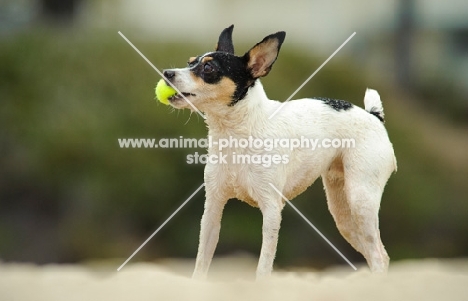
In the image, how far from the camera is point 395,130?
8.05 metres

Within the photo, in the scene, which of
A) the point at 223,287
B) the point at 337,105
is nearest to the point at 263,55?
the point at 337,105

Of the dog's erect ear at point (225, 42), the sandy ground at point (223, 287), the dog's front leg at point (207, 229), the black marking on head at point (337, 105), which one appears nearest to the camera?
the sandy ground at point (223, 287)

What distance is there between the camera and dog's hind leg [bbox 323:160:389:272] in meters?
4.66

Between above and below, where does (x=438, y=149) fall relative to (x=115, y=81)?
below

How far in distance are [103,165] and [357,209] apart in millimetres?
3286

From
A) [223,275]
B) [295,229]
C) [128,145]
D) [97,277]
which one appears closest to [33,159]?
[128,145]

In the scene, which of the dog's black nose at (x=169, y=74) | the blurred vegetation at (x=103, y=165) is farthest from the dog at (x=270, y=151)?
the blurred vegetation at (x=103, y=165)

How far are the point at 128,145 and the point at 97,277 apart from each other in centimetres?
297

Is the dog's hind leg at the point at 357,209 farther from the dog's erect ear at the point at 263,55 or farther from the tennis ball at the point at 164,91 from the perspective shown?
the tennis ball at the point at 164,91

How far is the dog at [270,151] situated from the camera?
436cm

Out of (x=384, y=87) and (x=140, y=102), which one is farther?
(x=384, y=87)

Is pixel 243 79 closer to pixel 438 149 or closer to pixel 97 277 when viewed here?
pixel 97 277

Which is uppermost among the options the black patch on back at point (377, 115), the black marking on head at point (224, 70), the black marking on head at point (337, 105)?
the black marking on head at point (224, 70)

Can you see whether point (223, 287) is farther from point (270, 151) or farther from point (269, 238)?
point (270, 151)
